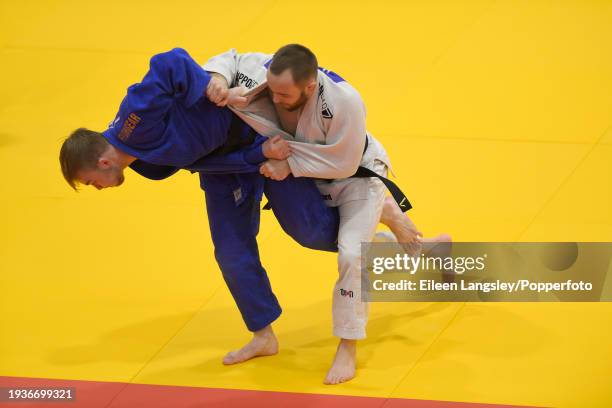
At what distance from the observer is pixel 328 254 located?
16.9ft

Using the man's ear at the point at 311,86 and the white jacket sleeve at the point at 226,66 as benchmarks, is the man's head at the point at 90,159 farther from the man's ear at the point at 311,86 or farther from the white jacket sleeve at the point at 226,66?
the man's ear at the point at 311,86

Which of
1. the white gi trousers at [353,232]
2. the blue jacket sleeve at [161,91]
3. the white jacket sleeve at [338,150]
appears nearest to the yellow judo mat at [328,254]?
the white gi trousers at [353,232]

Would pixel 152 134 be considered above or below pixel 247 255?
above

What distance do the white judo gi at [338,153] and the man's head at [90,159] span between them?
486 millimetres

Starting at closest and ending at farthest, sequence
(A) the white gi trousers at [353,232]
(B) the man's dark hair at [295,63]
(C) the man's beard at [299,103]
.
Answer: (B) the man's dark hair at [295,63] → (C) the man's beard at [299,103] → (A) the white gi trousers at [353,232]

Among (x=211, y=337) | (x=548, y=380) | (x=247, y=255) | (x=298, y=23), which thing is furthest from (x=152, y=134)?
(x=298, y=23)

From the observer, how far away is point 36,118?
644 cm

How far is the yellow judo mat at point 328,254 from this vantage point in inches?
170

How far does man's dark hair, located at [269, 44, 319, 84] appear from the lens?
3.73 metres

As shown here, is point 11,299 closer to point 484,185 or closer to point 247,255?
point 247,255

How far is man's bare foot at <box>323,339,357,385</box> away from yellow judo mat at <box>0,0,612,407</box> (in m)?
0.04

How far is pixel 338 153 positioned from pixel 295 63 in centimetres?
42

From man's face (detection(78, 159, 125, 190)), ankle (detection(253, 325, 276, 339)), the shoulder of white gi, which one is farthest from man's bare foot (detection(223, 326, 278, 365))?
the shoulder of white gi

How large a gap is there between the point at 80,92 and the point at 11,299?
85.0 inches
